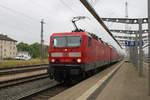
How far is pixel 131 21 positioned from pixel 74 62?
8.36m

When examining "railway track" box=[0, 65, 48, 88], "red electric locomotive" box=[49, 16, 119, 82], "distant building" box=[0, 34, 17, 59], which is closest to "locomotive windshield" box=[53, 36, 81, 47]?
"red electric locomotive" box=[49, 16, 119, 82]

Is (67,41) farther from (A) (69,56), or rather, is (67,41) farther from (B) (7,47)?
(B) (7,47)

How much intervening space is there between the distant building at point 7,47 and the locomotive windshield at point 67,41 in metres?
91.1

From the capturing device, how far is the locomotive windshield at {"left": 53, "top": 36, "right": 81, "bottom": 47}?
41.7 feet

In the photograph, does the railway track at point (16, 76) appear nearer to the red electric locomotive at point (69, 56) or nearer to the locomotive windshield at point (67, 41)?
the red electric locomotive at point (69, 56)

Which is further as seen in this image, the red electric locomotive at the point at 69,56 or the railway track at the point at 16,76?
the railway track at the point at 16,76

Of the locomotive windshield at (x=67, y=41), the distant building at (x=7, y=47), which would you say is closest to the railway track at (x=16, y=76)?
the locomotive windshield at (x=67, y=41)

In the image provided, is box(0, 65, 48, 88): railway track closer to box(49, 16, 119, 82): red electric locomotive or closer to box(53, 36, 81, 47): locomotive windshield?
box(49, 16, 119, 82): red electric locomotive

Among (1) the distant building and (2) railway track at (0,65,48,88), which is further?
(1) the distant building

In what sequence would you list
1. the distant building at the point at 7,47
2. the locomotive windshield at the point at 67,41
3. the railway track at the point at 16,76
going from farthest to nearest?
the distant building at the point at 7,47 → the railway track at the point at 16,76 → the locomotive windshield at the point at 67,41

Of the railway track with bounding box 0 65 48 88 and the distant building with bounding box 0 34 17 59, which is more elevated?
the distant building with bounding box 0 34 17 59

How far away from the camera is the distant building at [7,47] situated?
343 ft

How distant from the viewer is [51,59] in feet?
42.2

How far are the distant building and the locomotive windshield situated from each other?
91.1 metres
